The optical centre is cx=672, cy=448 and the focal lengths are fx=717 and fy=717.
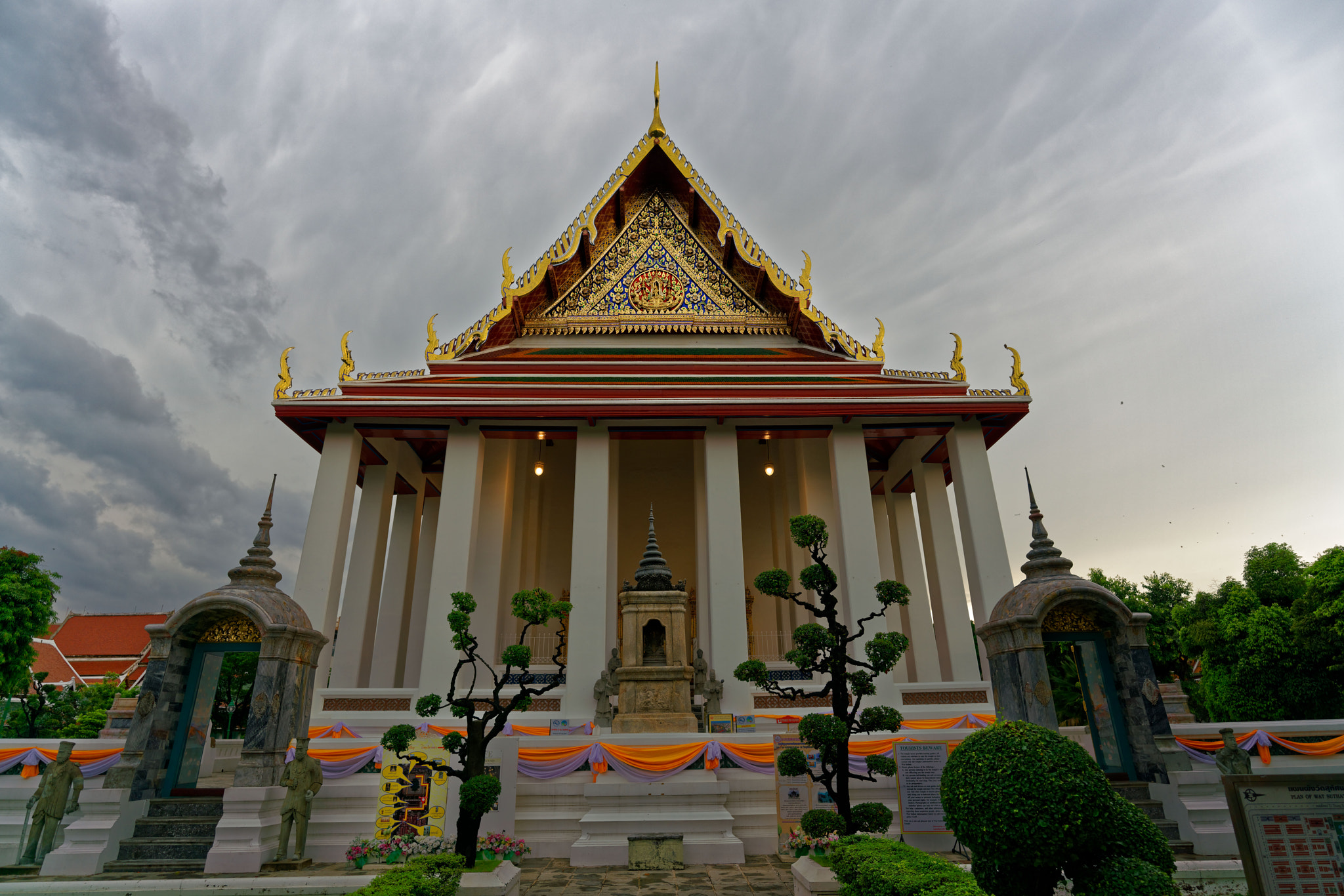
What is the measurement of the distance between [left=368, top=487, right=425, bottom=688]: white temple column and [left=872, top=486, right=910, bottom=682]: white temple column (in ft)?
27.1

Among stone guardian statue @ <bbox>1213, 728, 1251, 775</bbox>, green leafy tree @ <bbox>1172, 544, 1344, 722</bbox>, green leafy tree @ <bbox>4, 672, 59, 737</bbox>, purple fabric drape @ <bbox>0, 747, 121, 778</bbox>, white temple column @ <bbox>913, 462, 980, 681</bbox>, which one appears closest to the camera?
stone guardian statue @ <bbox>1213, 728, 1251, 775</bbox>

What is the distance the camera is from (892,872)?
361 cm

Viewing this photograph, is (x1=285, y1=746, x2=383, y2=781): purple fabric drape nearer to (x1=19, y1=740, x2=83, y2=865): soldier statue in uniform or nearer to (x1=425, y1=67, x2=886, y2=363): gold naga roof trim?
(x1=19, y1=740, x2=83, y2=865): soldier statue in uniform

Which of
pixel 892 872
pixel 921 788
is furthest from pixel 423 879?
pixel 921 788

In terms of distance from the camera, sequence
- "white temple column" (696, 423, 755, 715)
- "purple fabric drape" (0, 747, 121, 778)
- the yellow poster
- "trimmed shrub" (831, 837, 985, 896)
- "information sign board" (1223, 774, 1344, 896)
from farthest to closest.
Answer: "white temple column" (696, 423, 755, 715), "purple fabric drape" (0, 747, 121, 778), the yellow poster, "trimmed shrub" (831, 837, 985, 896), "information sign board" (1223, 774, 1344, 896)

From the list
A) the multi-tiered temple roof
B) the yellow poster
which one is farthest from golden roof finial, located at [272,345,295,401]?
the yellow poster

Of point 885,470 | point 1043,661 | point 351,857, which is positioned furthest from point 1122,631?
point 885,470

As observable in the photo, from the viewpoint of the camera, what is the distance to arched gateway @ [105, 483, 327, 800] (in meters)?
6.41

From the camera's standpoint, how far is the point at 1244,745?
23.6 feet

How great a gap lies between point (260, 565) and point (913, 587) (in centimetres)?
1085

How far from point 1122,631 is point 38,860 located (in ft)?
31.5

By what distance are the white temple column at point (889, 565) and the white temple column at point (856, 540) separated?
0.76 m

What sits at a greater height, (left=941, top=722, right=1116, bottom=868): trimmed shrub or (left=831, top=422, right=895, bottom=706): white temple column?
(left=831, top=422, right=895, bottom=706): white temple column

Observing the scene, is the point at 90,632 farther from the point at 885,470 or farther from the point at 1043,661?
the point at 1043,661
